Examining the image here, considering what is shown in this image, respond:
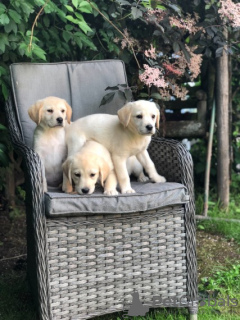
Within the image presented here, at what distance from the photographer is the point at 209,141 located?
14.9 ft

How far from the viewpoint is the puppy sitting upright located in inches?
115

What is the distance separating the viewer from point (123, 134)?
2859 mm

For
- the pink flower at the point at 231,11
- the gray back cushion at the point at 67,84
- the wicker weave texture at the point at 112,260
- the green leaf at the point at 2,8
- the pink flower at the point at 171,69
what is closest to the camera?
the wicker weave texture at the point at 112,260

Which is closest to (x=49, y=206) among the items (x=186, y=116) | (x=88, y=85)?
(x=88, y=85)

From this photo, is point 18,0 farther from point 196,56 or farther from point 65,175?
point 196,56

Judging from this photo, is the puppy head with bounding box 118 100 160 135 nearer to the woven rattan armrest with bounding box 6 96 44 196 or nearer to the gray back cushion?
the woven rattan armrest with bounding box 6 96 44 196

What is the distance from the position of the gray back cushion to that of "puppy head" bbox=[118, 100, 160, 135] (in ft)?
2.30

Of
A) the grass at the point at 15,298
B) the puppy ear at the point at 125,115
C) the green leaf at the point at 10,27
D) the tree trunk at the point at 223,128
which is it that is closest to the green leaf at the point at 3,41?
the green leaf at the point at 10,27

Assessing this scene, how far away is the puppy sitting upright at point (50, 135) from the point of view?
2911 mm

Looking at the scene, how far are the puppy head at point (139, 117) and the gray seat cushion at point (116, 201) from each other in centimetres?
33

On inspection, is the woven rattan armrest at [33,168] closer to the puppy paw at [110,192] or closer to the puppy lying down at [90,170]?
the puppy lying down at [90,170]

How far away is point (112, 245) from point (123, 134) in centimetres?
64

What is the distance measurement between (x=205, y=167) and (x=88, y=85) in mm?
1747

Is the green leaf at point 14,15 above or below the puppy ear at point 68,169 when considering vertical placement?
above
